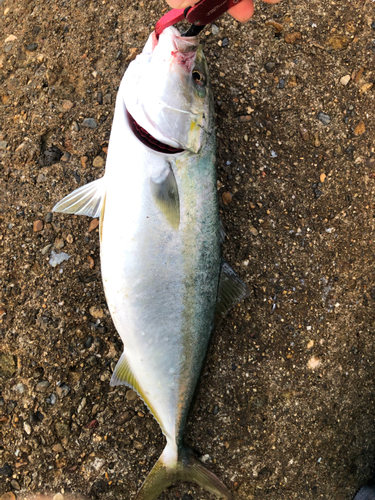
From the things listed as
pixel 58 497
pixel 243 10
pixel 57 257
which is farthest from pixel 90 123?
pixel 58 497

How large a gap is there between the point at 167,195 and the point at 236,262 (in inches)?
30.1

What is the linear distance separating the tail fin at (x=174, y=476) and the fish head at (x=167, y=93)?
183 centimetres

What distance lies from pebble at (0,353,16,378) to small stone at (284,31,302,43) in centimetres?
286

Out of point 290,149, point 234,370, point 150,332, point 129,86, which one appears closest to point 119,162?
point 129,86

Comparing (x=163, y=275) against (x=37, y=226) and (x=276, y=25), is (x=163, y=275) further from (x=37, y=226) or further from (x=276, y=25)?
(x=276, y=25)

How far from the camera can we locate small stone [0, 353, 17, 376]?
2301 mm

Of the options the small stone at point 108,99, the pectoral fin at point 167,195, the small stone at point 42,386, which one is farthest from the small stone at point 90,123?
the small stone at point 42,386

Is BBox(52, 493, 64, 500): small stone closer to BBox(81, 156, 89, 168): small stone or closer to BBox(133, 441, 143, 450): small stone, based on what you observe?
BBox(133, 441, 143, 450): small stone

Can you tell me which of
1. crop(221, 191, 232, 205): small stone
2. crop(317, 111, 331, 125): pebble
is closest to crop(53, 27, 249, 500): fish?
crop(221, 191, 232, 205): small stone

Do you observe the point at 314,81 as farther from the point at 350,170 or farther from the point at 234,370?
the point at 234,370

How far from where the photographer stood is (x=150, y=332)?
1.96 m

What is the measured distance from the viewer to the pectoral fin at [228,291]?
6.90 ft

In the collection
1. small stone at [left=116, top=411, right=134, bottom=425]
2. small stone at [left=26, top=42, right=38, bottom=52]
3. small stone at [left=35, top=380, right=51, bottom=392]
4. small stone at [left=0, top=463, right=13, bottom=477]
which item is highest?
small stone at [left=26, top=42, right=38, bottom=52]

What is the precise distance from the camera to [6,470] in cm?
225
